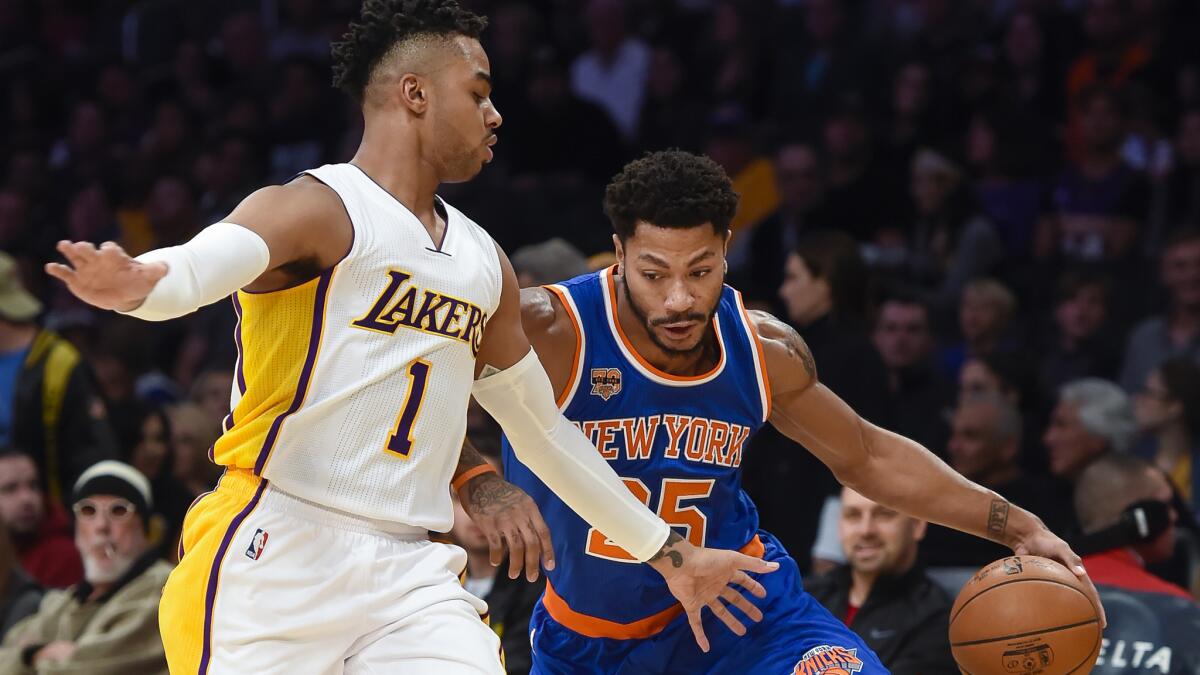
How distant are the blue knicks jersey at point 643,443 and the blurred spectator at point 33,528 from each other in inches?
156

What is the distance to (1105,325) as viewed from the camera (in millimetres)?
8914

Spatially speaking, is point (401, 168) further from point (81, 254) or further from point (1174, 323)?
point (1174, 323)

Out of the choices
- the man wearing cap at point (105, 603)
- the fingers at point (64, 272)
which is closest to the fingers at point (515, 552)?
the fingers at point (64, 272)

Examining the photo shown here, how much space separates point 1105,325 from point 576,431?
5.49m

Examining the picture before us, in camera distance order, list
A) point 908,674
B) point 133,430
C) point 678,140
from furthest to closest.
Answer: point 678,140 < point 133,430 < point 908,674

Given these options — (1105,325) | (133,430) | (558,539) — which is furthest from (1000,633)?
(133,430)

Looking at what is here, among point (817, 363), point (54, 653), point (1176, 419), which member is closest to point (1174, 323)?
point (1176, 419)

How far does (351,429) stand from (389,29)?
977 millimetres

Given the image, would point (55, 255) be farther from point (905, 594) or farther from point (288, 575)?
point (288, 575)

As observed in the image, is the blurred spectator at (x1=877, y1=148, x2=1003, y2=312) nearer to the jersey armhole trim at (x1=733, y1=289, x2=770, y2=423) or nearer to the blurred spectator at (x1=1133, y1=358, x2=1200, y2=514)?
the blurred spectator at (x1=1133, y1=358, x2=1200, y2=514)

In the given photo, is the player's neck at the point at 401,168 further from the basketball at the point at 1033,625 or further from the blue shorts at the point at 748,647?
the basketball at the point at 1033,625

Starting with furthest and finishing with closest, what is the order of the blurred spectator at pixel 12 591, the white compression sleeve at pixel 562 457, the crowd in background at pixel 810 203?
the crowd in background at pixel 810 203
the blurred spectator at pixel 12 591
the white compression sleeve at pixel 562 457

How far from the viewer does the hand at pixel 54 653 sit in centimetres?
674

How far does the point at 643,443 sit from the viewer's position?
460 cm
